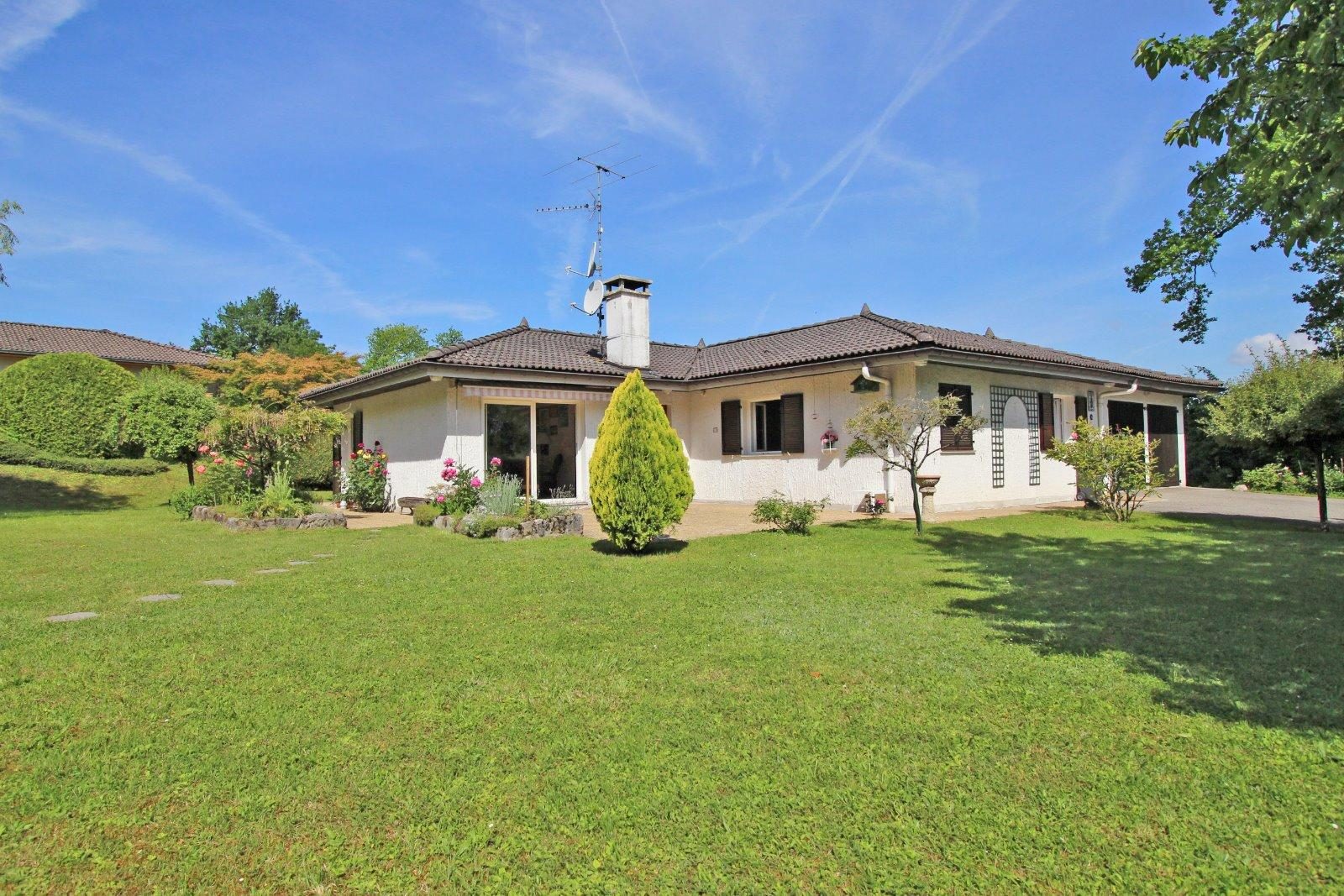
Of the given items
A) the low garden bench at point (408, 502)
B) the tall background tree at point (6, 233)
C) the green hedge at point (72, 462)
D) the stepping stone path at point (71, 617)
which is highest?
the tall background tree at point (6, 233)

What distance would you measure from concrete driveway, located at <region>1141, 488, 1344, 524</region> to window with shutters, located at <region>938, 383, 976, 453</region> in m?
4.38

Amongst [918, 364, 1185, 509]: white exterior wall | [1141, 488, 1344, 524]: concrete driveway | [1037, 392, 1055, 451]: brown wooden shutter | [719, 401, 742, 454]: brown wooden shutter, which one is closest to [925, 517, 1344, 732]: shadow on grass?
[1141, 488, 1344, 524]: concrete driveway

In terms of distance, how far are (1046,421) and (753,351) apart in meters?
8.18

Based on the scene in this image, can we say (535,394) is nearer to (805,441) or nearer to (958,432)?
(805,441)

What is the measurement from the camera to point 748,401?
1869 cm

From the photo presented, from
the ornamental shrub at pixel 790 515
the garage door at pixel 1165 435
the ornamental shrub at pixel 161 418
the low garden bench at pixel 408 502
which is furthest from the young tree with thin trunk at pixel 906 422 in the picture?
the ornamental shrub at pixel 161 418

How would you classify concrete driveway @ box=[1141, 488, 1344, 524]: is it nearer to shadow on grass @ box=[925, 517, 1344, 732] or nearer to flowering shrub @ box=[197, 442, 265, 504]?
shadow on grass @ box=[925, 517, 1344, 732]

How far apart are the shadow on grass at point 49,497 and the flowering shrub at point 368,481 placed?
6.82m

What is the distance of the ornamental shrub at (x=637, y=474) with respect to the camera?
376 inches

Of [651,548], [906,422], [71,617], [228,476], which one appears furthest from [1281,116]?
[228,476]

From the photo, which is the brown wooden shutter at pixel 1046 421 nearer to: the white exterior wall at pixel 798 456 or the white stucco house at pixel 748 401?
the white stucco house at pixel 748 401

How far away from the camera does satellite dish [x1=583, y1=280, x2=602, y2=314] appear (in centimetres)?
1989

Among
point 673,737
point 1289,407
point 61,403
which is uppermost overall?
point 61,403

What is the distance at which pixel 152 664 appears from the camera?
4602 millimetres
